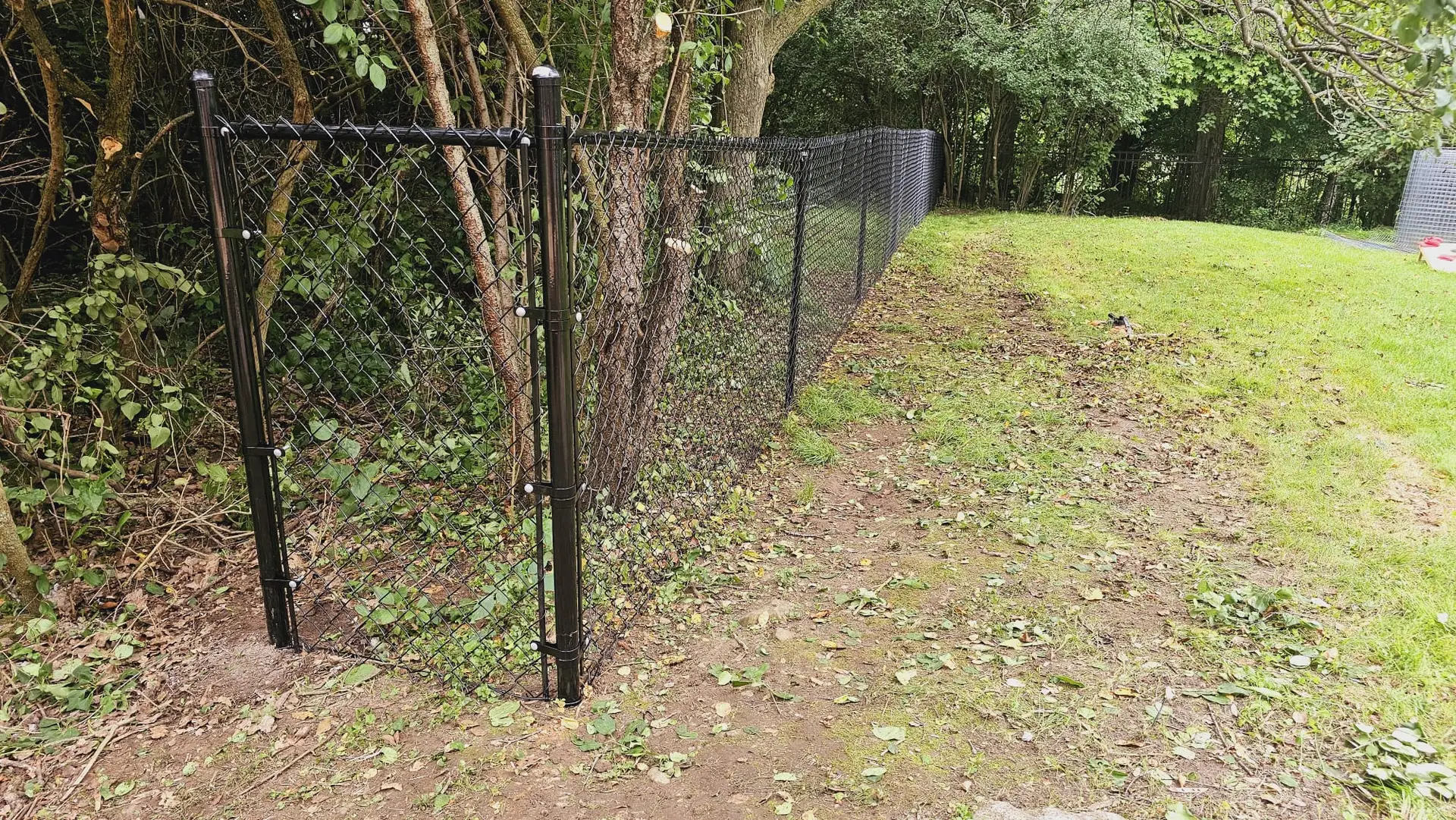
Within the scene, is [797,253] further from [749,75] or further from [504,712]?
[504,712]

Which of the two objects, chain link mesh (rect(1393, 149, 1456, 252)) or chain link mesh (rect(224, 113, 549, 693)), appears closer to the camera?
chain link mesh (rect(224, 113, 549, 693))

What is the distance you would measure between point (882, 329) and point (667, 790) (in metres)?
5.48

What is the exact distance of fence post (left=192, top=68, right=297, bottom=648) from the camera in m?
2.39

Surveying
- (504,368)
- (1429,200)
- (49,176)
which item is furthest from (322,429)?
(1429,200)

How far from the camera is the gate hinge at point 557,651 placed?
2562 millimetres

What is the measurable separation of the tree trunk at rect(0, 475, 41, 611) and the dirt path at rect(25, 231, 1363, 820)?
25.2 inches

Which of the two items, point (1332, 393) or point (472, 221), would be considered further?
point (1332, 393)

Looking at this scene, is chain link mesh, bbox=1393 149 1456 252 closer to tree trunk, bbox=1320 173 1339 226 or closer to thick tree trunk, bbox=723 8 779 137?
tree trunk, bbox=1320 173 1339 226

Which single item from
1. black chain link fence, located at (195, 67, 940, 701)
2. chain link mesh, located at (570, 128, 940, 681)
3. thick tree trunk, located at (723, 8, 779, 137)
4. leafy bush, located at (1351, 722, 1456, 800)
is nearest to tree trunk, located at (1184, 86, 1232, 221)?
thick tree trunk, located at (723, 8, 779, 137)

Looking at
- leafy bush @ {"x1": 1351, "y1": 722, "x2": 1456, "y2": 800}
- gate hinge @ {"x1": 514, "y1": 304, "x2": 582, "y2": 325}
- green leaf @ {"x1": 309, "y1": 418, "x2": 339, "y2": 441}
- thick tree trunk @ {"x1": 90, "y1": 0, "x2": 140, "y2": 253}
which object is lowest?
leafy bush @ {"x1": 1351, "y1": 722, "x2": 1456, "y2": 800}

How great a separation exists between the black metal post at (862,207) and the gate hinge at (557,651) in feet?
16.8

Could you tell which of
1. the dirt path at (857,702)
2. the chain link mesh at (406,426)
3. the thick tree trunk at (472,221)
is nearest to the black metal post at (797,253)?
the dirt path at (857,702)

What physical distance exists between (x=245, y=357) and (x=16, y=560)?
1.15m

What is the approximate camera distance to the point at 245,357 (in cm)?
259
